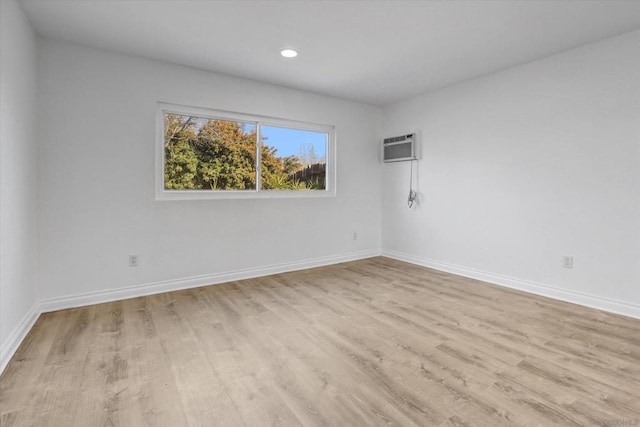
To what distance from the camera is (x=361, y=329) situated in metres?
2.56

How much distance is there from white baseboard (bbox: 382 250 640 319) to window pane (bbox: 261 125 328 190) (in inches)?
75.3

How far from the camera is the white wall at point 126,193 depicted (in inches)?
115

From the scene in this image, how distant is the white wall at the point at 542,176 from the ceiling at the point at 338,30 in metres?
0.37

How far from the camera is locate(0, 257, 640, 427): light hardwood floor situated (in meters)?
1.58

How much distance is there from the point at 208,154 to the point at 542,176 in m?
3.64

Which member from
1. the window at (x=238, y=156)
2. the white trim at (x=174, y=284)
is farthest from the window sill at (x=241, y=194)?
the white trim at (x=174, y=284)

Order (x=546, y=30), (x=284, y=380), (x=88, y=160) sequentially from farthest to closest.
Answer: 1. (x=88, y=160)
2. (x=546, y=30)
3. (x=284, y=380)

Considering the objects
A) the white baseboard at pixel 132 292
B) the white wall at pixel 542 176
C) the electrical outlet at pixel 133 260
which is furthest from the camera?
the electrical outlet at pixel 133 260

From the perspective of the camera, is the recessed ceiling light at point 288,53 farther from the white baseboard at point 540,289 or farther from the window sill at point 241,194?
the white baseboard at point 540,289

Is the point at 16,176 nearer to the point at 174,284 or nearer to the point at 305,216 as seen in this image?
the point at 174,284

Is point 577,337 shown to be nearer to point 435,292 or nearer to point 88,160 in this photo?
point 435,292

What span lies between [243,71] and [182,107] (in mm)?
789

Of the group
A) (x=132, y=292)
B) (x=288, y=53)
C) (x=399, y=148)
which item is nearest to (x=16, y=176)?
(x=132, y=292)

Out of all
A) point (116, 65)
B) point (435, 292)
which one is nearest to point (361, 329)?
point (435, 292)
